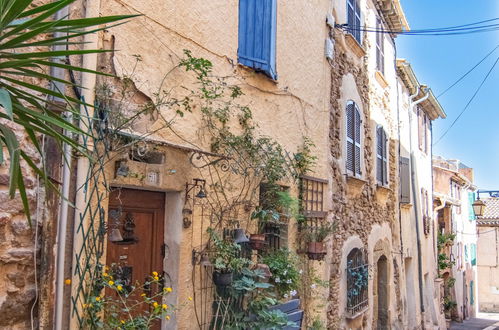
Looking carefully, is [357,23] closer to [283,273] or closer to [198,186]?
[283,273]

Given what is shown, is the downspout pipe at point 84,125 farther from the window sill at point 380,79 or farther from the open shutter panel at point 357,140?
the window sill at point 380,79

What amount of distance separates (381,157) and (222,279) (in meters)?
6.94

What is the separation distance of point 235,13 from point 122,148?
2.42 m

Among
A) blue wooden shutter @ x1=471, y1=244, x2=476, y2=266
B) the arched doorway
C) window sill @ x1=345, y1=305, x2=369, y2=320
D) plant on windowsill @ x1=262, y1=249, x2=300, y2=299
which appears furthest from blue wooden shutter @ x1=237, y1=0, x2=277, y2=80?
blue wooden shutter @ x1=471, y1=244, x2=476, y2=266

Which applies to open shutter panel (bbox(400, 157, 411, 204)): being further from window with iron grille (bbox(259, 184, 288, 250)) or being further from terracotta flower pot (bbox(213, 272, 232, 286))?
A: terracotta flower pot (bbox(213, 272, 232, 286))

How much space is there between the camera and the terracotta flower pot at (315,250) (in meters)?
6.81

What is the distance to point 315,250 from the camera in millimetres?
6816

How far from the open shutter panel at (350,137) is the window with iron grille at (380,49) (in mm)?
2578

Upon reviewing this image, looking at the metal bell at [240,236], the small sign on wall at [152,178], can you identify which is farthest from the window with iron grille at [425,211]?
the small sign on wall at [152,178]

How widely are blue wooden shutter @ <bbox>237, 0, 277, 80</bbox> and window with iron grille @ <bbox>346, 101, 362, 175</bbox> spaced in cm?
300

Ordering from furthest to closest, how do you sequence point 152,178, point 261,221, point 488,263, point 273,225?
point 488,263, point 273,225, point 261,221, point 152,178

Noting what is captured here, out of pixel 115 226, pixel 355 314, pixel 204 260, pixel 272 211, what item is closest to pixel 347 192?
pixel 355 314

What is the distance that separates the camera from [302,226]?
6.92 m

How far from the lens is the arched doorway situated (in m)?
10.6
